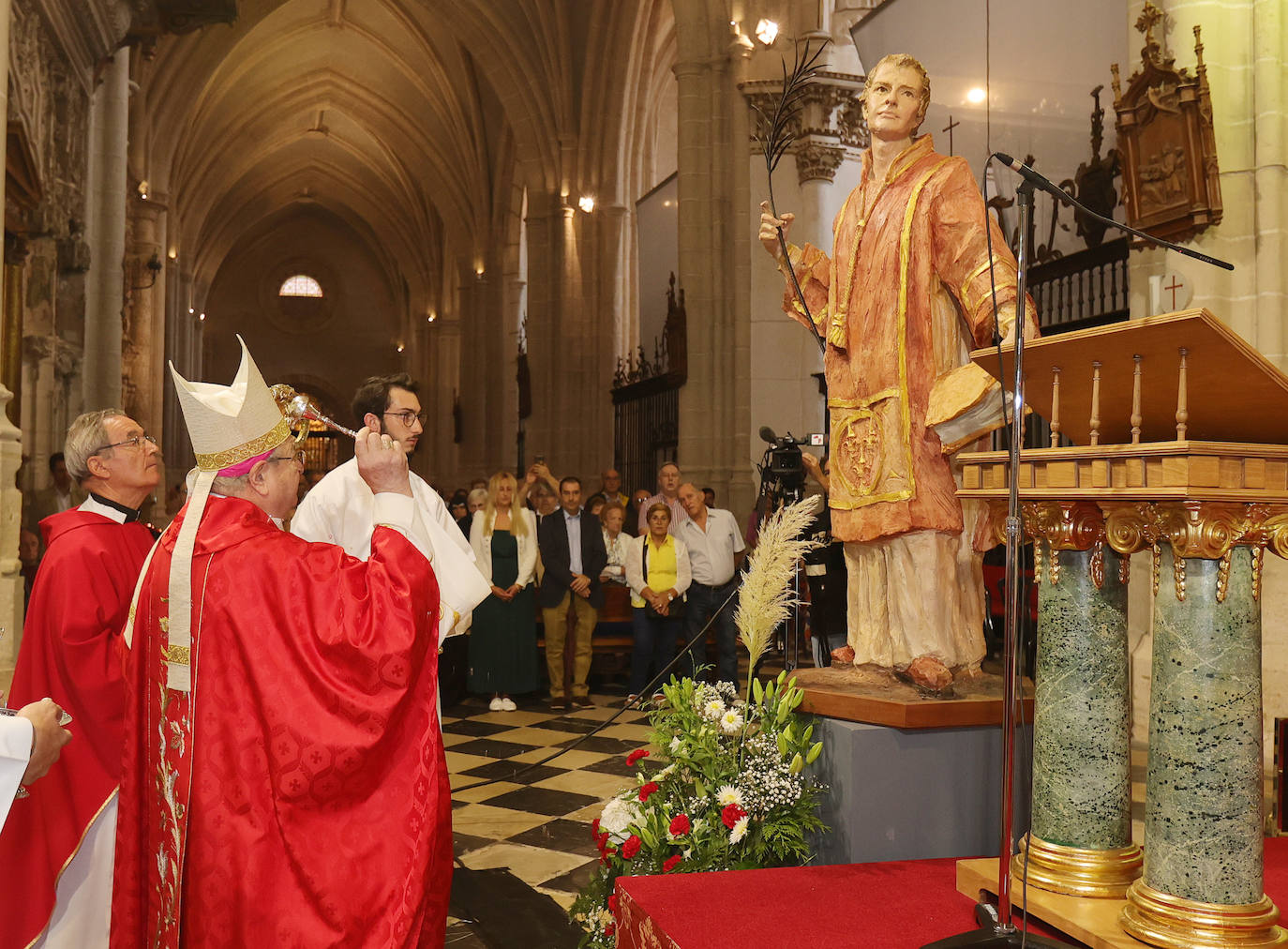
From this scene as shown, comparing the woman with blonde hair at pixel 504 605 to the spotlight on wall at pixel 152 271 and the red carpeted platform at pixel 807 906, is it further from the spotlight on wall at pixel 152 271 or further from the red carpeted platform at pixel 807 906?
the spotlight on wall at pixel 152 271

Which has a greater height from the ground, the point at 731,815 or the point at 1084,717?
the point at 1084,717

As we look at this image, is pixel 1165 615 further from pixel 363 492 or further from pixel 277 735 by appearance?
pixel 363 492

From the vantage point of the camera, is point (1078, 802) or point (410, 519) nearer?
point (1078, 802)

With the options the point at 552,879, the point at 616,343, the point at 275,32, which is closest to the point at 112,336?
the point at 616,343

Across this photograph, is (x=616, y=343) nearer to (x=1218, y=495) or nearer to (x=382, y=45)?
(x=382, y=45)

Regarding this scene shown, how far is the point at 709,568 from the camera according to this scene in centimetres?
786

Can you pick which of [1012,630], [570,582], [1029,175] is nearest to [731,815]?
[1012,630]

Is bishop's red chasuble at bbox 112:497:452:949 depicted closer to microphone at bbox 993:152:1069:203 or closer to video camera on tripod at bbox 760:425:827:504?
microphone at bbox 993:152:1069:203

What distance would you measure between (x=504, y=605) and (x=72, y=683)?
15.6 feet

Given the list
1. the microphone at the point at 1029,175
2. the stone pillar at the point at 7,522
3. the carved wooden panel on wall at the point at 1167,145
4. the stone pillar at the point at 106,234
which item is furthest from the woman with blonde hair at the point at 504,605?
the microphone at the point at 1029,175

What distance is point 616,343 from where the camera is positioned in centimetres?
1755

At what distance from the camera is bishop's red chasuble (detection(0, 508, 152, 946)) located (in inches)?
119

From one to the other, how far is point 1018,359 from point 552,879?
277cm

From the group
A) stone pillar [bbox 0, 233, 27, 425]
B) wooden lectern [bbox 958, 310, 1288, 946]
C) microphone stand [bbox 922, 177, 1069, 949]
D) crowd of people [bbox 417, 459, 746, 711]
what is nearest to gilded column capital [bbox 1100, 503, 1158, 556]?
wooden lectern [bbox 958, 310, 1288, 946]
